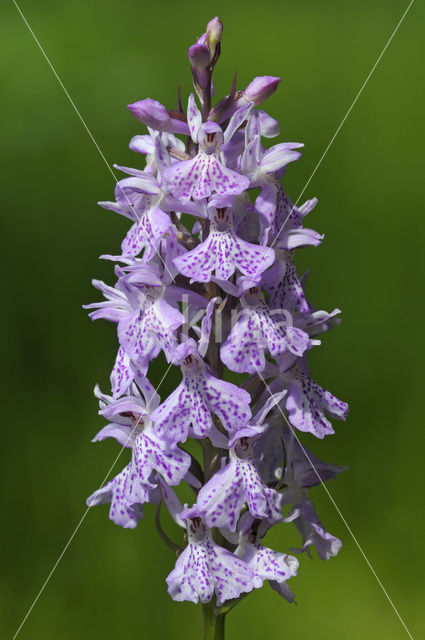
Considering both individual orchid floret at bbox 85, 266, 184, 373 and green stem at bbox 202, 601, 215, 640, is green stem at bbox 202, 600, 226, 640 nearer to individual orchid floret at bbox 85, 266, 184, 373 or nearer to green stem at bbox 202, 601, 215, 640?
green stem at bbox 202, 601, 215, 640

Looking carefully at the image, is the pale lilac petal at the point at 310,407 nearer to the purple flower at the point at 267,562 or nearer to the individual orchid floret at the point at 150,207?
the purple flower at the point at 267,562

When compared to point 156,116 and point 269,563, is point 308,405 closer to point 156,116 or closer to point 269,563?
point 269,563

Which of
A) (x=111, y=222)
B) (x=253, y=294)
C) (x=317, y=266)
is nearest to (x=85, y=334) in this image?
(x=111, y=222)

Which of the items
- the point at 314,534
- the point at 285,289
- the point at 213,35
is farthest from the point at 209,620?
the point at 213,35

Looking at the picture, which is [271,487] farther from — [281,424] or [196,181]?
[196,181]

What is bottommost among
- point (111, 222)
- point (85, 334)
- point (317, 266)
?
point (85, 334)

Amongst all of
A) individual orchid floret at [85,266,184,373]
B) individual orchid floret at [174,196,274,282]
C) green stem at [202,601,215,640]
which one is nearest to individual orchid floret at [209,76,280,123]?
Result: individual orchid floret at [174,196,274,282]
